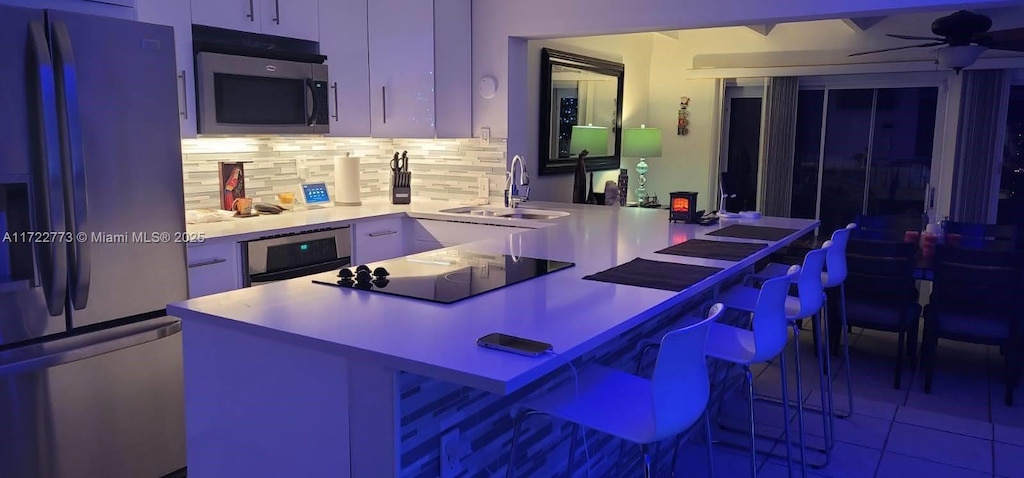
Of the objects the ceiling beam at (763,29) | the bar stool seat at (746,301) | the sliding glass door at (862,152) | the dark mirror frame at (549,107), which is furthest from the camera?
the sliding glass door at (862,152)

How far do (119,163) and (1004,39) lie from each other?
16.6 feet

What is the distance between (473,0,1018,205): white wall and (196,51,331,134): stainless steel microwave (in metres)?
1.11

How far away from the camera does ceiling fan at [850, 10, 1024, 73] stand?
14.8 feet

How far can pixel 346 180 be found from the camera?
4492 mm

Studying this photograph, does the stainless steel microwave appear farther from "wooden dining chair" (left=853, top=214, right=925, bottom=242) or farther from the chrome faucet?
"wooden dining chair" (left=853, top=214, right=925, bottom=242)

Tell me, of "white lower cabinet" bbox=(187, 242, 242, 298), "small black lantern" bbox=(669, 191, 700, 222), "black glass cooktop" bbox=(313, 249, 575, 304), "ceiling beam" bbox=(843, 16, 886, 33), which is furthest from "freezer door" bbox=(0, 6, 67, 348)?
"ceiling beam" bbox=(843, 16, 886, 33)

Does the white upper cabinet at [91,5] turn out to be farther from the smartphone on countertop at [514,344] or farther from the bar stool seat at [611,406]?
the bar stool seat at [611,406]

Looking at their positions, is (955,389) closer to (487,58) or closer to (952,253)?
(952,253)

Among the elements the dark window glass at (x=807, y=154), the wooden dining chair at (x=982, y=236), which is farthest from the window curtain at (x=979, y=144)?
the wooden dining chair at (x=982, y=236)

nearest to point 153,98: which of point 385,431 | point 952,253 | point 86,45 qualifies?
point 86,45

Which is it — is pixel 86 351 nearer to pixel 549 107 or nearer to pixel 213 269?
pixel 213 269

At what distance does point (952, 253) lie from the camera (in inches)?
151

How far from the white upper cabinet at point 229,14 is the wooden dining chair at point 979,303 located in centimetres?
381

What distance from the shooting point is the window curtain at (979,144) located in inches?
245
